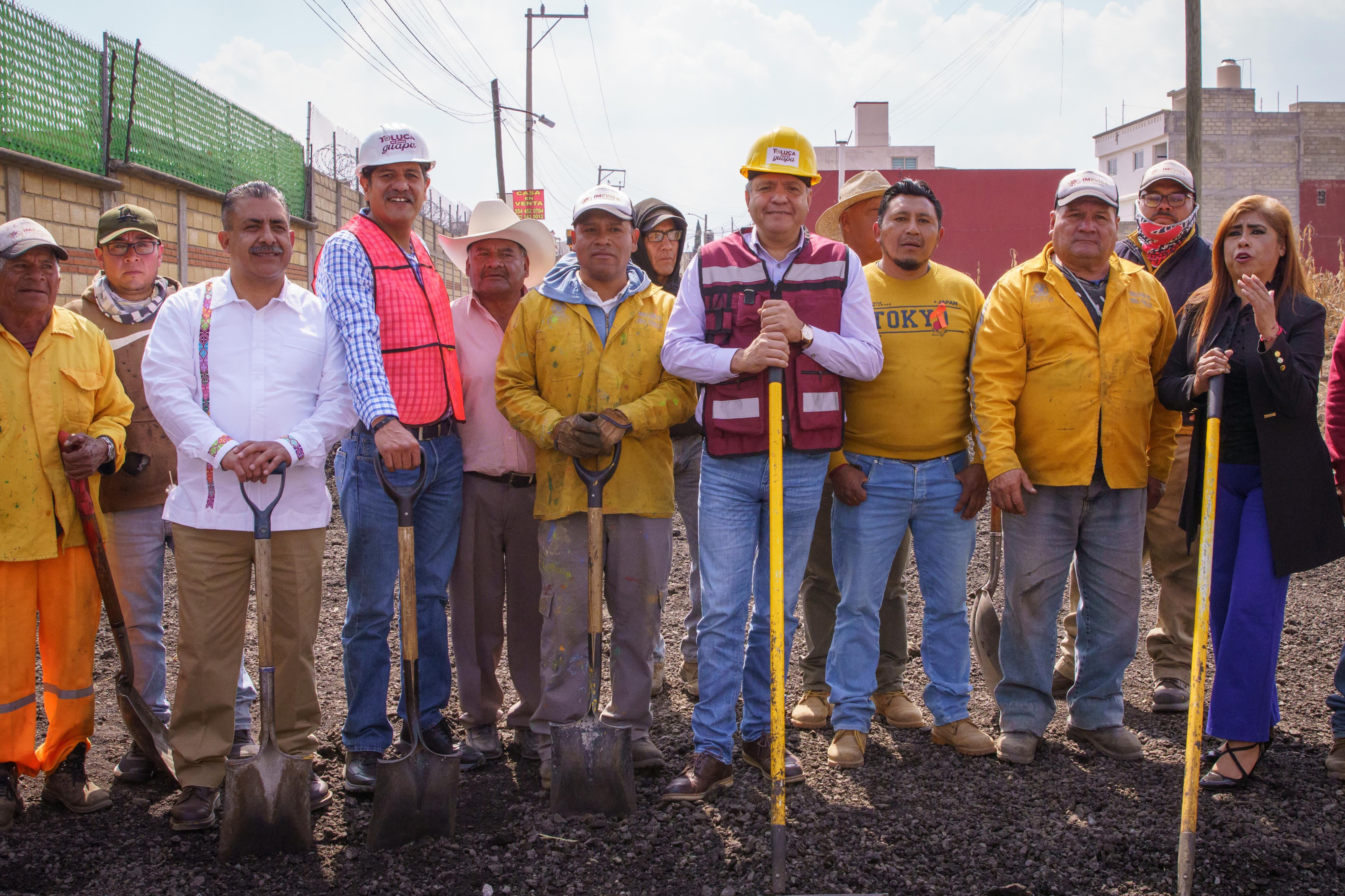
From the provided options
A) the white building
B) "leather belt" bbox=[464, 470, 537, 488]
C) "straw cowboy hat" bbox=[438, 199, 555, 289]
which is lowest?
"leather belt" bbox=[464, 470, 537, 488]

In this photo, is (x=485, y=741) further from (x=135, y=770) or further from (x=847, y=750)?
(x=847, y=750)

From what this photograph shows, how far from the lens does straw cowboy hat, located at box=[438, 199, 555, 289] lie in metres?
4.43

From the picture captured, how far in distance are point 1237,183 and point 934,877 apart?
58.0 meters

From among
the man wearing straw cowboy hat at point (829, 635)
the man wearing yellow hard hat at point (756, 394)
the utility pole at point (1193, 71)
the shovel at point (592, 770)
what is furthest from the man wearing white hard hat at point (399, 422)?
the utility pole at point (1193, 71)

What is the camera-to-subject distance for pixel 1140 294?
13.5 feet

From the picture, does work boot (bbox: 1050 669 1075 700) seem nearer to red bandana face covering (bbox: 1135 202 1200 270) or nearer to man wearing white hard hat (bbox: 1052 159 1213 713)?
man wearing white hard hat (bbox: 1052 159 1213 713)

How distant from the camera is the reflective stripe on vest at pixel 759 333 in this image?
3.70 m

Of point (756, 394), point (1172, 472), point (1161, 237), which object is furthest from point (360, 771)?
point (1161, 237)

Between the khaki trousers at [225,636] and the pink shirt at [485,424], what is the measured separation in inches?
29.6

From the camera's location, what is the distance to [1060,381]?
398 cm

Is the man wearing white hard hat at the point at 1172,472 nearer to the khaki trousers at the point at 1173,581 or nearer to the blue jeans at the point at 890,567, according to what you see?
the khaki trousers at the point at 1173,581

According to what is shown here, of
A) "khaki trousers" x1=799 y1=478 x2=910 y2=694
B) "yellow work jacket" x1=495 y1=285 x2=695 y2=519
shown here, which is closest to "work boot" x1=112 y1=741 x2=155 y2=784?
"yellow work jacket" x1=495 y1=285 x2=695 y2=519

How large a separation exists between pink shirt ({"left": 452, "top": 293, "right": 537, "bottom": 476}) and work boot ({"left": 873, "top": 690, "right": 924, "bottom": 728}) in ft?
6.39

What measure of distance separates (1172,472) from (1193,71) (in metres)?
9.55
